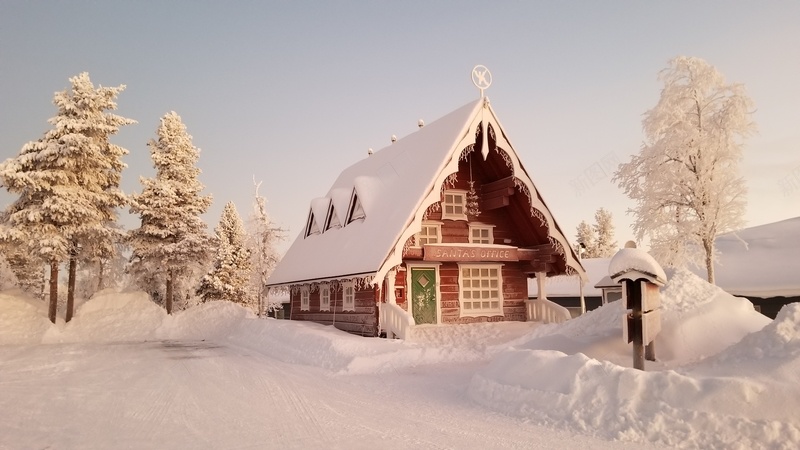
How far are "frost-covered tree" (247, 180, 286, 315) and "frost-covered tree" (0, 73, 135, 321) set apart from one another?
50.1 ft

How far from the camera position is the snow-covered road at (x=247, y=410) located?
22.6 ft

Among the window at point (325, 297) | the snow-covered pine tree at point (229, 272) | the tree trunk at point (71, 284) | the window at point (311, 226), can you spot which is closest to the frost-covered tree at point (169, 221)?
the tree trunk at point (71, 284)

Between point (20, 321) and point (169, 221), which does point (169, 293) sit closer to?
point (169, 221)

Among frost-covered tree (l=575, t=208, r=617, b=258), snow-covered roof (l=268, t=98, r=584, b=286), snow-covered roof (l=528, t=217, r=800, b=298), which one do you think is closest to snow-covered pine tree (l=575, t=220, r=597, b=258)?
frost-covered tree (l=575, t=208, r=617, b=258)

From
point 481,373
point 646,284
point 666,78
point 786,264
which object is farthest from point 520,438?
point 786,264

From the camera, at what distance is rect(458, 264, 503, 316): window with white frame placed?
20359 millimetres

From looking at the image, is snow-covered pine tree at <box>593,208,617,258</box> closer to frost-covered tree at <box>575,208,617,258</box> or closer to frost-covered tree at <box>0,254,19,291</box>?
frost-covered tree at <box>575,208,617,258</box>

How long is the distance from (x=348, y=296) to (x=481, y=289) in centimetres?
528

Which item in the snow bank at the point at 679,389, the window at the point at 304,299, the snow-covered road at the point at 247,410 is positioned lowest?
the snow-covered road at the point at 247,410

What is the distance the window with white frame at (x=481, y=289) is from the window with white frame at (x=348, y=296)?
4.14 m

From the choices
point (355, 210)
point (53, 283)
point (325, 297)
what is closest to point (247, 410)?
point (355, 210)

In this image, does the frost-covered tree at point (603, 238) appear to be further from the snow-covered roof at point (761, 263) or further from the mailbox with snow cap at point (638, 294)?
the mailbox with snow cap at point (638, 294)

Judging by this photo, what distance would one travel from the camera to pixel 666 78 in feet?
74.2

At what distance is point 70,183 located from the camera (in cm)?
2591
